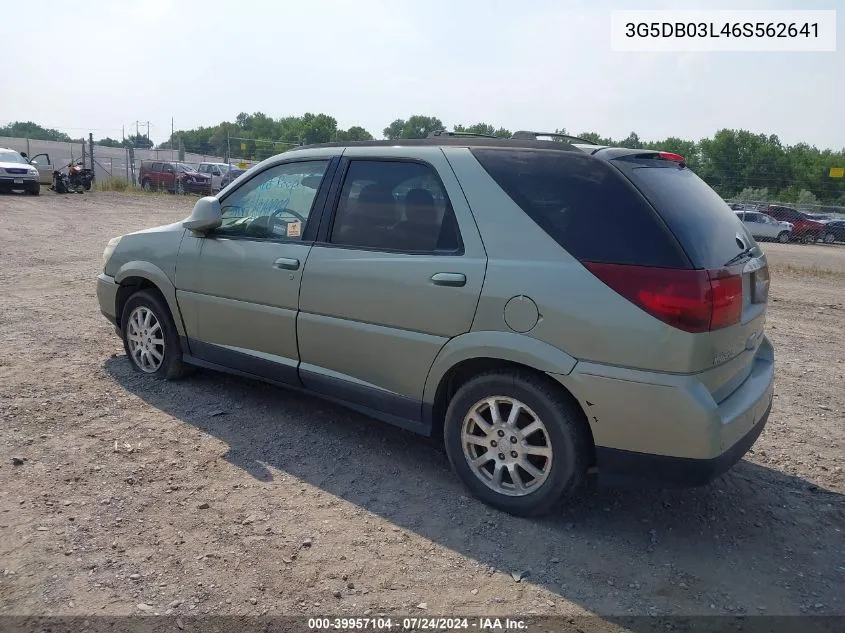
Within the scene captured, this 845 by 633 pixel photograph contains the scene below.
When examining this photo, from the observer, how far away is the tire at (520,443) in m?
3.28

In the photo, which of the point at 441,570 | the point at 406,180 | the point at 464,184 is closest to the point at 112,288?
the point at 406,180

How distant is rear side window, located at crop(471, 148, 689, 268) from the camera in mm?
3094

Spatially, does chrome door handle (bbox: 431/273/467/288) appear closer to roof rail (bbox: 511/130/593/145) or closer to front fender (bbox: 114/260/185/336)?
roof rail (bbox: 511/130/593/145)

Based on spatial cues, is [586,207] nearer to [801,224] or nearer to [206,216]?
[206,216]

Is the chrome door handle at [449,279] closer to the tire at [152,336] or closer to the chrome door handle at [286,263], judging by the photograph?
the chrome door handle at [286,263]

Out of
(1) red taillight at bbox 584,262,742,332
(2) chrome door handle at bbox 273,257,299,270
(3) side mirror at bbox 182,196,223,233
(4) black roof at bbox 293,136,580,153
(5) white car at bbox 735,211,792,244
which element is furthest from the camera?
(5) white car at bbox 735,211,792,244

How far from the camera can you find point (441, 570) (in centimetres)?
306

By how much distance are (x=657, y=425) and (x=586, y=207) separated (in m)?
1.04

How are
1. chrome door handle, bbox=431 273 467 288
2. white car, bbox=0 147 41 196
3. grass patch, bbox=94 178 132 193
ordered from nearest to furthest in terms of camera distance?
chrome door handle, bbox=431 273 467 288
white car, bbox=0 147 41 196
grass patch, bbox=94 178 132 193

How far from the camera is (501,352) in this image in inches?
132

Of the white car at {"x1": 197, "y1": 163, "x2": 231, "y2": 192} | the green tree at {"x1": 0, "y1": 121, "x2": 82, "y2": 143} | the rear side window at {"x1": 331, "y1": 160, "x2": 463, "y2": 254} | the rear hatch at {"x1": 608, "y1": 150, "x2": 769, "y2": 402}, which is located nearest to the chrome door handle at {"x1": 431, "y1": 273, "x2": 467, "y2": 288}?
the rear side window at {"x1": 331, "y1": 160, "x2": 463, "y2": 254}

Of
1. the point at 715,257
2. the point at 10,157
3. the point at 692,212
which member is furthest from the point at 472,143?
the point at 10,157

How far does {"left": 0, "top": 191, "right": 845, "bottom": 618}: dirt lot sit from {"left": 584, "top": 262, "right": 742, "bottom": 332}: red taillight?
1.12m

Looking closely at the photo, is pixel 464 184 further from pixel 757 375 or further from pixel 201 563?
pixel 201 563
